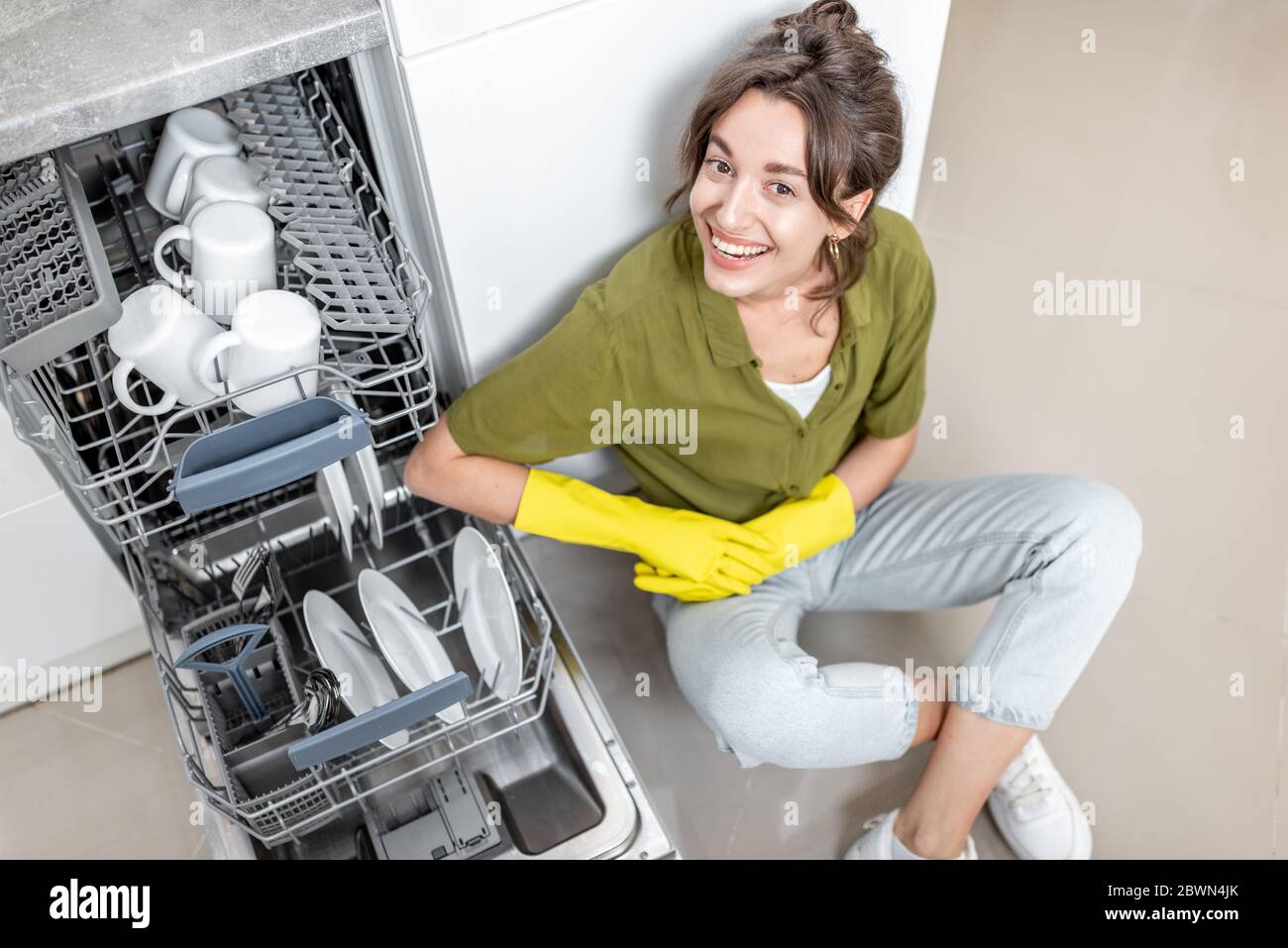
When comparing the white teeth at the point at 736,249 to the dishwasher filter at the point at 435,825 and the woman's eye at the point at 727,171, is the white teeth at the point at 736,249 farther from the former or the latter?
the dishwasher filter at the point at 435,825

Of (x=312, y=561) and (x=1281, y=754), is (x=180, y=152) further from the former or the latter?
(x=1281, y=754)

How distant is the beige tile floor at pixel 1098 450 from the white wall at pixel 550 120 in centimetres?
51

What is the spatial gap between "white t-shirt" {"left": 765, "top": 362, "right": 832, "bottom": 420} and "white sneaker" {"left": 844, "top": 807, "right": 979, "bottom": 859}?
19.3 inches

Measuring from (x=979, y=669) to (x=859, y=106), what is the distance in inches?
25.2

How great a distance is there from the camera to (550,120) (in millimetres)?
1087

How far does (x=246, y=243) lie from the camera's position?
1015mm

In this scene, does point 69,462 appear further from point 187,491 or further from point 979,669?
point 979,669

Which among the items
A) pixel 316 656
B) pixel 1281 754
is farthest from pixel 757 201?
pixel 1281 754

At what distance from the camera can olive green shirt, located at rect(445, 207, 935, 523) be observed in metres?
A: 1.14

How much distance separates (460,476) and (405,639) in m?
0.18

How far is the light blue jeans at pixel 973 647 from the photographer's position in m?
1.28

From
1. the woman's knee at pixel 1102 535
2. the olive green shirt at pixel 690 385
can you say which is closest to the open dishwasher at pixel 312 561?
the olive green shirt at pixel 690 385

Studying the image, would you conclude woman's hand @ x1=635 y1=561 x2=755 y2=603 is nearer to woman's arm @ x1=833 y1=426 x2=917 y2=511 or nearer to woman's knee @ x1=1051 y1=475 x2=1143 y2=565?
woman's arm @ x1=833 y1=426 x2=917 y2=511
